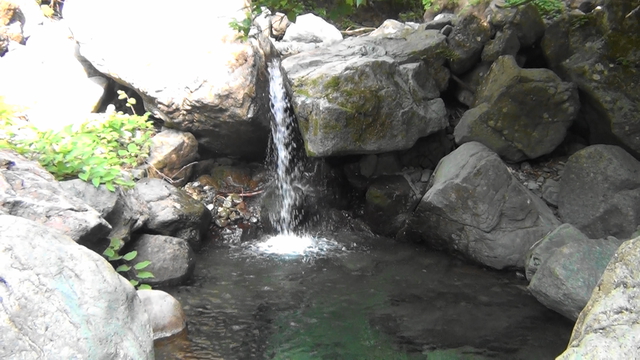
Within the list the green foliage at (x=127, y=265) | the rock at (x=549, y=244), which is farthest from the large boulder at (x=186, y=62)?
the rock at (x=549, y=244)

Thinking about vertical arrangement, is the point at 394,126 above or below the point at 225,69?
below

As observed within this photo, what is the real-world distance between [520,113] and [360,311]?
4.03 m

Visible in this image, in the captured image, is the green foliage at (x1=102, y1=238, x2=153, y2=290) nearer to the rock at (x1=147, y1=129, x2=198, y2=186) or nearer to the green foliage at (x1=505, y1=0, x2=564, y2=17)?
the rock at (x1=147, y1=129, x2=198, y2=186)

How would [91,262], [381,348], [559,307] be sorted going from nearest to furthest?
1. [91,262]
2. [381,348]
3. [559,307]

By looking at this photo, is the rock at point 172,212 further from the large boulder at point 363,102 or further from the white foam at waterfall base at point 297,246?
the large boulder at point 363,102

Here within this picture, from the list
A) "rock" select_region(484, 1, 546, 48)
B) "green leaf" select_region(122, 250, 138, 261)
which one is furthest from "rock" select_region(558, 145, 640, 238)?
"green leaf" select_region(122, 250, 138, 261)

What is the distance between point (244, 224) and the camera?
820cm

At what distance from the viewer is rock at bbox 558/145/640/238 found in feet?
21.1

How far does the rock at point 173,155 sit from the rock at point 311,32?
3414mm

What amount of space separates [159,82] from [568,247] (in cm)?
631

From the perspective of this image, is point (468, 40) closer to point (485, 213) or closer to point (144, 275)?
point (485, 213)

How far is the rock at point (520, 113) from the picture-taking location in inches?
290

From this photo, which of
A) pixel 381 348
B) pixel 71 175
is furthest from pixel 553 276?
pixel 71 175

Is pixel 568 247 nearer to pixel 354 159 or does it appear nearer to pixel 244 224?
pixel 354 159
